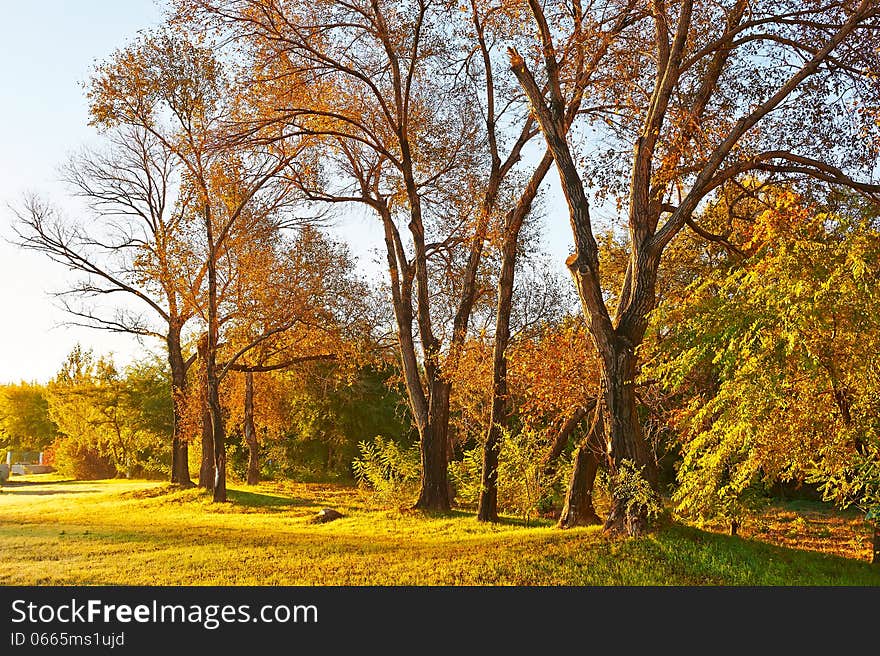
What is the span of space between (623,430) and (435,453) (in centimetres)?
617

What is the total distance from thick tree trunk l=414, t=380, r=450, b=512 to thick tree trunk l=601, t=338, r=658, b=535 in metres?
5.79

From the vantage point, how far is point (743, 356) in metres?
8.84

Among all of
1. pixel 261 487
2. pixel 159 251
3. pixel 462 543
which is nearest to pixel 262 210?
pixel 159 251

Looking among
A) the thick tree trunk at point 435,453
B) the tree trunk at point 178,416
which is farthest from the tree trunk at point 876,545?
the tree trunk at point 178,416

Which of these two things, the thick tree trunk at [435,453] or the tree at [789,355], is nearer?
the tree at [789,355]

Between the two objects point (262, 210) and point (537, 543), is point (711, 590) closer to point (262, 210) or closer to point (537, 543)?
point (537, 543)

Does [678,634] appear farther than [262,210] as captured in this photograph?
No

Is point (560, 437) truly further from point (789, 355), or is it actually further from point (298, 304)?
point (298, 304)

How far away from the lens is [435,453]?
15.3 metres

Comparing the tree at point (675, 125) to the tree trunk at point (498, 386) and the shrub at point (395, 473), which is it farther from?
the shrub at point (395, 473)

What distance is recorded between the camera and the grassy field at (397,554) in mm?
8539

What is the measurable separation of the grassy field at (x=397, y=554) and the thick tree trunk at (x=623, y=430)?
0.31 meters

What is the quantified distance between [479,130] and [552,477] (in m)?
7.35

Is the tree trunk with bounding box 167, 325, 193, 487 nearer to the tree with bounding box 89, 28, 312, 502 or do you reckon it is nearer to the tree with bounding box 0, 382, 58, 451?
the tree with bounding box 89, 28, 312, 502
